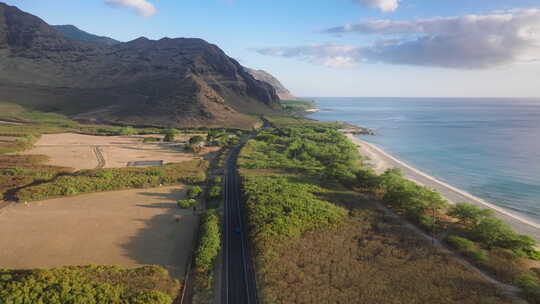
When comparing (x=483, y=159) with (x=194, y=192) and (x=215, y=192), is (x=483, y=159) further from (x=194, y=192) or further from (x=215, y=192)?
(x=194, y=192)

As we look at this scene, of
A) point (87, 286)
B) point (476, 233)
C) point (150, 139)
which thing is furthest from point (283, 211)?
point (150, 139)

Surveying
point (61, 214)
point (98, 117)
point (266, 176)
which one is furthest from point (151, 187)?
point (98, 117)

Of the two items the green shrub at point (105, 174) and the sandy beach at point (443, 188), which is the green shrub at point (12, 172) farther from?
the sandy beach at point (443, 188)

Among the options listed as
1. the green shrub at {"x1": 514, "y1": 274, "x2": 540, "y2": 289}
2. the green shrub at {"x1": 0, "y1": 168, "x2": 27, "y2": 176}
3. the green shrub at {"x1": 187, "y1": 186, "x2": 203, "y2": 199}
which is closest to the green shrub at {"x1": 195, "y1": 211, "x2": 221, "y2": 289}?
the green shrub at {"x1": 187, "y1": 186, "x2": 203, "y2": 199}

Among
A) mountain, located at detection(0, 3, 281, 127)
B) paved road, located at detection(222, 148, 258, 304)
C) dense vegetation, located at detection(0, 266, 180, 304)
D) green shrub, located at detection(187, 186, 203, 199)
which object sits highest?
mountain, located at detection(0, 3, 281, 127)

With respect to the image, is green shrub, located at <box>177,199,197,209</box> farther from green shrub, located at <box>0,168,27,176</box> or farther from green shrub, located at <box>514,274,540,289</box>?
green shrub, located at <box>514,274,540,289</box>

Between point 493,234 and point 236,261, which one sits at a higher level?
point 493,234
